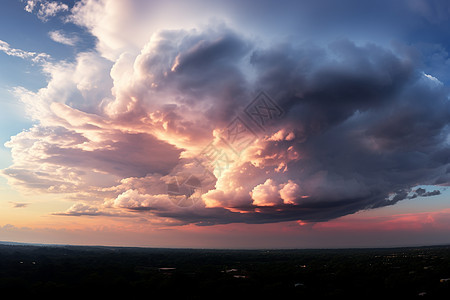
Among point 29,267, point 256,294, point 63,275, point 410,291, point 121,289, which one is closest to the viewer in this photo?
point 410,291

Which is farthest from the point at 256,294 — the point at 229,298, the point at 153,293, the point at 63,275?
the point at 63,275

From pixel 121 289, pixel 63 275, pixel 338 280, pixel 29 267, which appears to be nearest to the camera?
pixel 121 289

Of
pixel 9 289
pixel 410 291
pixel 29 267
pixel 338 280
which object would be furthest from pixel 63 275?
pixel 410 291

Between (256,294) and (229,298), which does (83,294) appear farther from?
(256,294)

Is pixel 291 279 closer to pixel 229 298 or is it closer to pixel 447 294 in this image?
pixel 229 298

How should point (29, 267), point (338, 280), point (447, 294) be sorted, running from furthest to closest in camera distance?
point (29, 267), point (338, 280), point (447, 294)

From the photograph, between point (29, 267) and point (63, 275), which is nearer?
point (63, 275)

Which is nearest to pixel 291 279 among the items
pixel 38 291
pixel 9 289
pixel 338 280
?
pixel 338 280

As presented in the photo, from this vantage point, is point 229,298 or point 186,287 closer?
point 229,298

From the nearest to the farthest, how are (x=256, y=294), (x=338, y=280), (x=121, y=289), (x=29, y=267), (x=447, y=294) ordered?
(x=447, y=294) < (x=256, y=294) < (x=121, y=289) < (x=338, y=280) < (x=29, y=267)
